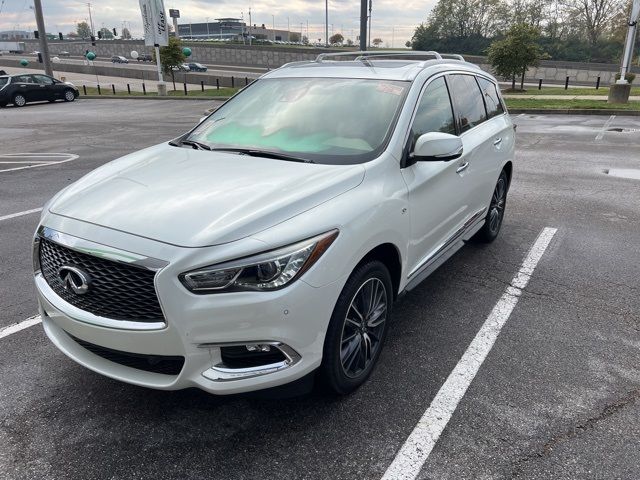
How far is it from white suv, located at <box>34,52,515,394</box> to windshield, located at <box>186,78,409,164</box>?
1 centimetres

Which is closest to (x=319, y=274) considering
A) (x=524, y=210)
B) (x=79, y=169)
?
(x=524, y=210)

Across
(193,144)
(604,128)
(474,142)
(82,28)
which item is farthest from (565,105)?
(82,28)

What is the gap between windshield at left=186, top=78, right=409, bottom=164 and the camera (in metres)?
3.25

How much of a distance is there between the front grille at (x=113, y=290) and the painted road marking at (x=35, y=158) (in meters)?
8.49

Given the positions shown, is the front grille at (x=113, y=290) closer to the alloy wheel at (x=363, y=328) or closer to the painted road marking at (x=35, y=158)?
the alloy wheel at (x=363, y=328)

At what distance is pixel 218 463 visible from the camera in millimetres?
2461

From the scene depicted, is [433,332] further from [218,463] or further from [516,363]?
[218,463]

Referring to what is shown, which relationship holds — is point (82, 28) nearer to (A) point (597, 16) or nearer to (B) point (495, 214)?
(A) point (597, 16)

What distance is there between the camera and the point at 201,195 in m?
2.65

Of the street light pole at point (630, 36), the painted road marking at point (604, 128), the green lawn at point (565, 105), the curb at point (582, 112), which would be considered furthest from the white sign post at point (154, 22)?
the street light pole at point (630, 36)

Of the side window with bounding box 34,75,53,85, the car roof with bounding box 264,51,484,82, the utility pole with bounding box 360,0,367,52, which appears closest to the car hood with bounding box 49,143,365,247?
the car roof with bounding box 264,51,484,82

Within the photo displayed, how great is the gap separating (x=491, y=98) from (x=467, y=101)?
90 cm

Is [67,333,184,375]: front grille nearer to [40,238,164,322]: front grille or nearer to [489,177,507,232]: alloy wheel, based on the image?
[40,238,164,322]: front grille

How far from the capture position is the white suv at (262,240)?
2.27 metres
